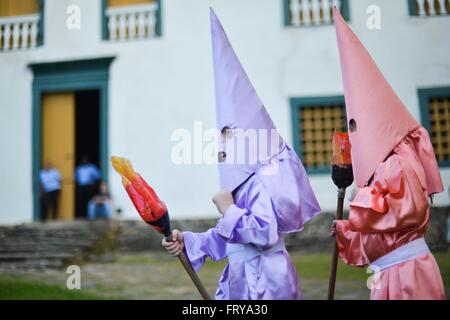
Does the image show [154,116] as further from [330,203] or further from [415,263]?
[415,263]

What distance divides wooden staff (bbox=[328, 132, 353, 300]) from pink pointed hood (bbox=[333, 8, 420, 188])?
0.13 m

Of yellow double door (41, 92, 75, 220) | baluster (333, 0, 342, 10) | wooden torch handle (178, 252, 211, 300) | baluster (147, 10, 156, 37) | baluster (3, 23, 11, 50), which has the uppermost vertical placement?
baluster (147, 10, 156, 37)

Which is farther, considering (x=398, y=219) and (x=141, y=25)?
(x=141, y=25)

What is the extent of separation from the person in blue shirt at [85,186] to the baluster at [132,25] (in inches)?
53.1

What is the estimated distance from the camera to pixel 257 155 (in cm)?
238

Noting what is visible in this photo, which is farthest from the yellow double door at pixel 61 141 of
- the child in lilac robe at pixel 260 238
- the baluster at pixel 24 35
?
the child in lilac robe at pixel 260 238

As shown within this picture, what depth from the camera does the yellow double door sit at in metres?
5.04

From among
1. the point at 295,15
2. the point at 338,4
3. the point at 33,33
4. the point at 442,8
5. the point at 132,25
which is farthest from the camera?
the point at 132,25

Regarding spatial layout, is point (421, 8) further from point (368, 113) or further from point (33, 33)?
point (33, 33)

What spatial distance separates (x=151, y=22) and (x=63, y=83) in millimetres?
1197

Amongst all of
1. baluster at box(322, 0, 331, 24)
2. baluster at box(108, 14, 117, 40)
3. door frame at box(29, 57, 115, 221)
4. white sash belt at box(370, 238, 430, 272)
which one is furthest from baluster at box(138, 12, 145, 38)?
white sash belt at box(370, 238, 430, 272)

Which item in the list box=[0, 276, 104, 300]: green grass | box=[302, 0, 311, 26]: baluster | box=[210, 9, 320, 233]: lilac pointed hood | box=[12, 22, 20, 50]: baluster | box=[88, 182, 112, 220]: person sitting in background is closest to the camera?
box=[210, 9, 320, 233]: lilac pointed hood

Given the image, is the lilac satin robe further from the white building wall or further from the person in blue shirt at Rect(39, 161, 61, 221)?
the person in blue shirt at Rect(39, 161, 61, 221)

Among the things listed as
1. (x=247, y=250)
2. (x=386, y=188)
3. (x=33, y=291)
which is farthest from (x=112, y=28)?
(x=386, y=188)
